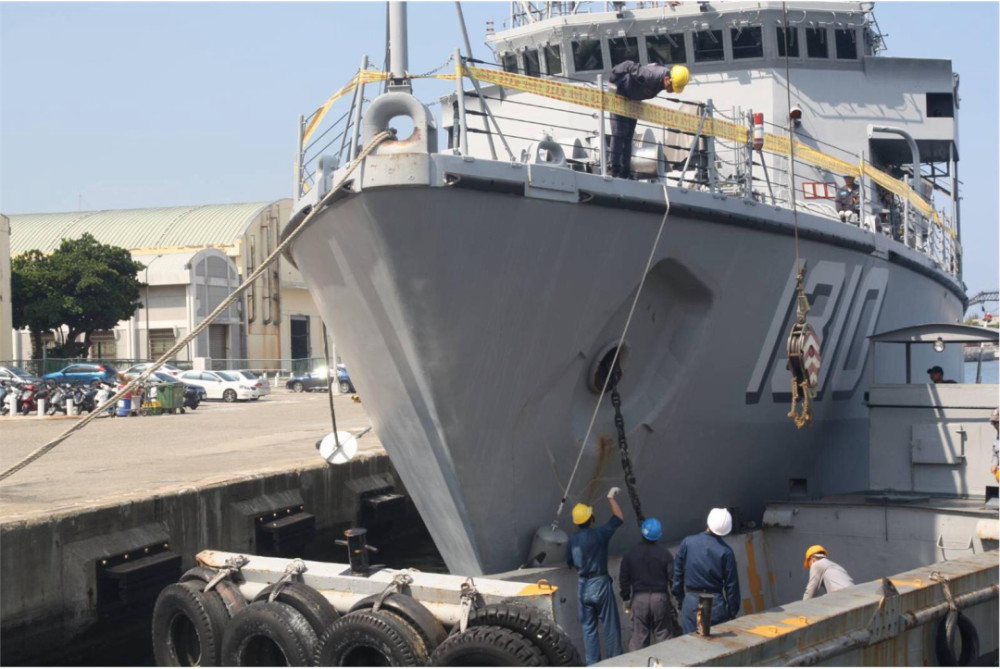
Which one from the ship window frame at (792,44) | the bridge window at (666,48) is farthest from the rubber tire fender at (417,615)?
the ship window frame at (792,44)

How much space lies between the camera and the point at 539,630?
648 cm

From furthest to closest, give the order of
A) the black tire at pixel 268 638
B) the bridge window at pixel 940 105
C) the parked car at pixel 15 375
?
1. the parked car at pixel 15 375
2. the bridge window at pixel 940 105
3. the black tire at pixel 268 638

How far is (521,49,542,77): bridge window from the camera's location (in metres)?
12.3

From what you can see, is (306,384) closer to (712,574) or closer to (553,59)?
(553,59)

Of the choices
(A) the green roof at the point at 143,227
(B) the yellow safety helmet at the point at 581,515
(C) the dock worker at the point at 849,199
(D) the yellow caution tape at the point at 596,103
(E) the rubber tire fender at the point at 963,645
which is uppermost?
(A) the green roof at the point at 143,227

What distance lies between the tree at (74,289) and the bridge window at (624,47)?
31172 mm

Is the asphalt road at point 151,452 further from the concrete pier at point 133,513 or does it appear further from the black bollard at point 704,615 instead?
the black bollard at point 704,615

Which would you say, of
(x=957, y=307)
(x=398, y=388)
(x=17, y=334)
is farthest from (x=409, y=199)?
(x=17, y=334)

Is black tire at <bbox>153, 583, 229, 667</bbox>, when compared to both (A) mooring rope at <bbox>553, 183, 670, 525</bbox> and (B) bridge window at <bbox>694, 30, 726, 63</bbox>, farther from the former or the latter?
(B) bridge window at <bbox>694, 30, 726, 63</bbox>

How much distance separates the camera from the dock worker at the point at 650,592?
7020 millimetres

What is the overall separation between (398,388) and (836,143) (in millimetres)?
6612

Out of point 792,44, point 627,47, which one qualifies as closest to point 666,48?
point 627,47

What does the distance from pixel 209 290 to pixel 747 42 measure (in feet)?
107

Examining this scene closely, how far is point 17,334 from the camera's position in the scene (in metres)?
43.0
